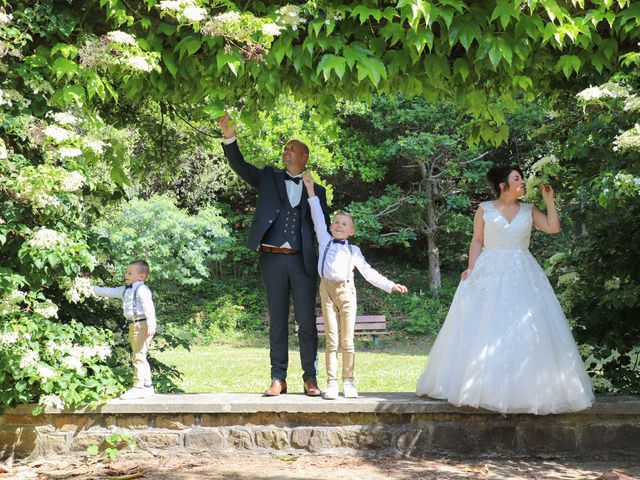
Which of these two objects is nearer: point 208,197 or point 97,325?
point 97,325

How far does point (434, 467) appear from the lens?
4391 millimetres

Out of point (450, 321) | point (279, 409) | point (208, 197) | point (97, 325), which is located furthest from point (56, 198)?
point (208, 197)

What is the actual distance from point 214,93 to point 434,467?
101 inches

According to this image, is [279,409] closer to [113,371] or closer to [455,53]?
[113,371]

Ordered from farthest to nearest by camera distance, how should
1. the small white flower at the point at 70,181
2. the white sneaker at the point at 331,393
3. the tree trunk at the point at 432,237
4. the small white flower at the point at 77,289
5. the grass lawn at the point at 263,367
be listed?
the tree trunk at the point at 432,237
the grass lawn at the point at 263,367
the white sneaker at the point at 331,393
the small white flower at the point at 77,289
the small white flower at the point at 70,181

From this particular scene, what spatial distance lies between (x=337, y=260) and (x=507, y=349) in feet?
3.85

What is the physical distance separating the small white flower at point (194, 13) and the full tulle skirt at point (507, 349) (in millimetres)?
2331

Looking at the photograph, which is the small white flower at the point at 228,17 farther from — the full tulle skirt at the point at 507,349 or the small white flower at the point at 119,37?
the full tulle skirt at the point at 507,349

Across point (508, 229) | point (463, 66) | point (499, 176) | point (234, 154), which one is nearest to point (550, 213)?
point (508, 229)

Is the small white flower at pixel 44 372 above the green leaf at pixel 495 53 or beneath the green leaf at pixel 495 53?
beneath

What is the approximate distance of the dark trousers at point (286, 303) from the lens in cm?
496

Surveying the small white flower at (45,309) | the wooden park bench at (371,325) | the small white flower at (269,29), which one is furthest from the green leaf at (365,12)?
the wooden park bench at (371,325)

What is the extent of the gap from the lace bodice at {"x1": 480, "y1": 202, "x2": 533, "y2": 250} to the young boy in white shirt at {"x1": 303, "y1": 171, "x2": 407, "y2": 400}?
28.6 inches

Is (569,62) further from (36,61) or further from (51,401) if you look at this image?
(51,401)
